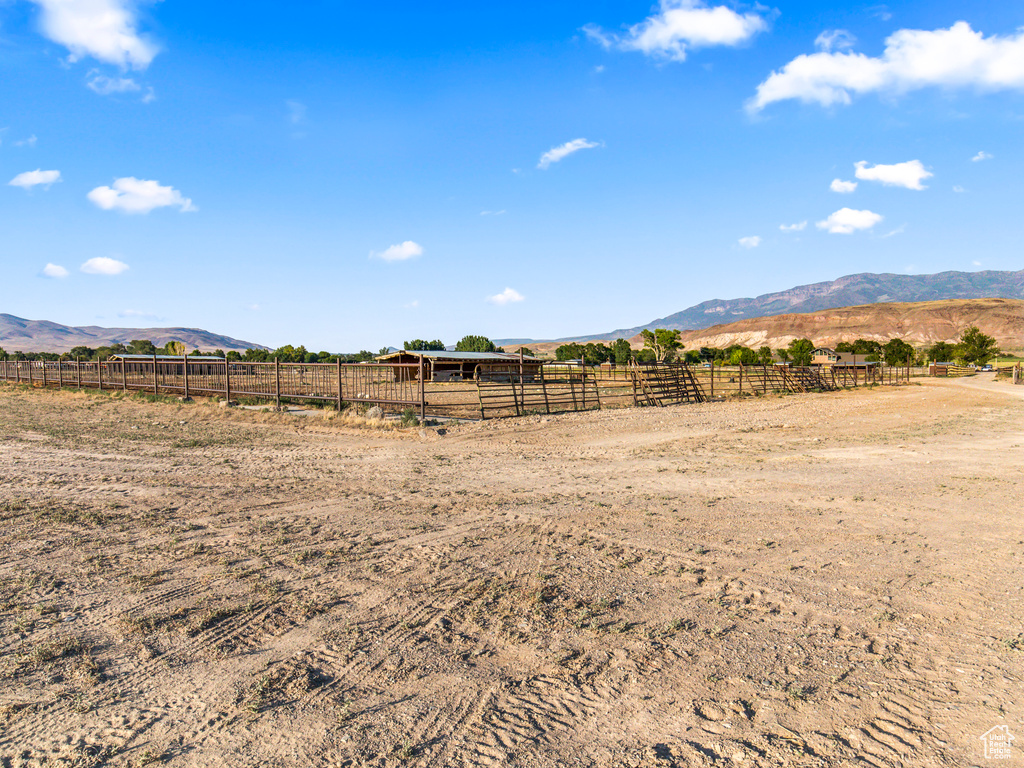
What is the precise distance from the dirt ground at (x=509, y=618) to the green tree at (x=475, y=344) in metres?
104

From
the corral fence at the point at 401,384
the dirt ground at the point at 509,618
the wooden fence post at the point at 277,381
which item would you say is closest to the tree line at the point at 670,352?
the corral fence at the point at 401,384

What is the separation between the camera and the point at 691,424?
18.3m

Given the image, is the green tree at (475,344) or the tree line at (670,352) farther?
the green tree at (475,344)

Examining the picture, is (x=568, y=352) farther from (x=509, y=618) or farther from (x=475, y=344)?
(x=509, y=618)

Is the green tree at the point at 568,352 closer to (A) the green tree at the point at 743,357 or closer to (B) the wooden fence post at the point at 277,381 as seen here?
(A) the green tree at the point at 743,357

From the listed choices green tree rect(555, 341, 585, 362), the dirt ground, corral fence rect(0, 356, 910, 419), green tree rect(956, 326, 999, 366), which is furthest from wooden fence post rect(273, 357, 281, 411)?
green tree rect(956, 326, 999, 366)

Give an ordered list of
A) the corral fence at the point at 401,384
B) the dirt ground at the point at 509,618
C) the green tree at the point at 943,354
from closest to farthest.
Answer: the dirt ground at the point at 509,618
the corral fence at the point at 401,384
the green tree at the point at 943,354

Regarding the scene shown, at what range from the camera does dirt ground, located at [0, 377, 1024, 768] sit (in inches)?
118

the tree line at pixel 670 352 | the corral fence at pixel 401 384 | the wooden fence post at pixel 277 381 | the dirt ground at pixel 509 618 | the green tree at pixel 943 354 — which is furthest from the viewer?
the green tree at pixel 943 354

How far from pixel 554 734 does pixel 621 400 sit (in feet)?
82.0

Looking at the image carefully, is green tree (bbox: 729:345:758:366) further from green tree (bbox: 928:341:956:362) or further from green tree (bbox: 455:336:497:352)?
green tree (bbox: 455:336:497:352)

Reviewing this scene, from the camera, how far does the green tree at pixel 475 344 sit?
114 m

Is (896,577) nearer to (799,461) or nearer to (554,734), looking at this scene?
(554,734)

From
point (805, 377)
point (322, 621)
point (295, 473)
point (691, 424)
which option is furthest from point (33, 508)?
A: point (805, 377)
